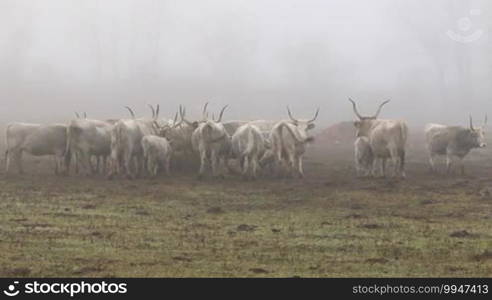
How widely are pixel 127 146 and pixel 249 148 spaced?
3534mm

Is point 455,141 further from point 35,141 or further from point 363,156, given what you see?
point 35,141

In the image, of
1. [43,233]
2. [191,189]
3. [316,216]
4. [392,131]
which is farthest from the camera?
[392,131]

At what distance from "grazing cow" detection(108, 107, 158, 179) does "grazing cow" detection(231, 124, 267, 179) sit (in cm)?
282

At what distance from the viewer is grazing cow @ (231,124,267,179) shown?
22.2 m

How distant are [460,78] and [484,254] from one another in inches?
3110

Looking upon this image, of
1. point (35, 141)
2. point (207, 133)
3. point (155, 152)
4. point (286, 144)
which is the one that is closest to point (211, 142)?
point (207, 133)

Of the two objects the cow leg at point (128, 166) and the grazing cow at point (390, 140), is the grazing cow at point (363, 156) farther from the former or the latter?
the cow leg at point (128, 166)

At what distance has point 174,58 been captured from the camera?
9975 cm

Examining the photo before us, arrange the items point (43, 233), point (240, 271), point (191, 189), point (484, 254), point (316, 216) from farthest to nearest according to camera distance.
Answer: point (191, 189) → point (316, 216) → point (43, 233) → point (484, 254) → point (240, 271)

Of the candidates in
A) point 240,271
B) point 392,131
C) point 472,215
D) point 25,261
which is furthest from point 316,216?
point 392,131

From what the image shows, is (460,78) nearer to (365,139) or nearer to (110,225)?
(365,139)

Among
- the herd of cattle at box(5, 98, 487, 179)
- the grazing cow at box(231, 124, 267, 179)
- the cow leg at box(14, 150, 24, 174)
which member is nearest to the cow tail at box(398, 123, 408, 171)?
the herd of cattle at box(5, 98, 487, 179)

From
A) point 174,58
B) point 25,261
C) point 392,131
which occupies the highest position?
point 174,58

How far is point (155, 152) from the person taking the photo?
2230 centimetres
